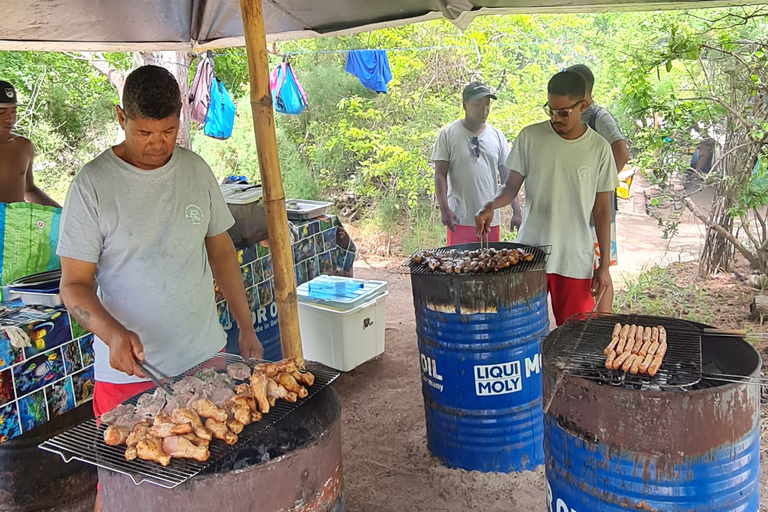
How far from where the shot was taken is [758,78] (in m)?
6.40

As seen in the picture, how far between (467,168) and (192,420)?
435 centimetres

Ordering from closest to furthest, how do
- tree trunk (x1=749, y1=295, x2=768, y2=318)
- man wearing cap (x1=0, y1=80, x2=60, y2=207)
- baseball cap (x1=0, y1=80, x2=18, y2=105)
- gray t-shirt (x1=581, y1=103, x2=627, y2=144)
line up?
1. baseball cap (x1=0, y1=80, x2=18, y2=105)
2. man wearing cap (x1=0, y1=80, x2=60, y2=207)
3. gray t-shirt (x1=581, y1=103, x2=627, y2=144)
4. tree trunk (x1=749, y1=295, x2=768, y2=318)

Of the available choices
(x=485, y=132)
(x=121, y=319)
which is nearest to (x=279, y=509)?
(x=121, y=319)

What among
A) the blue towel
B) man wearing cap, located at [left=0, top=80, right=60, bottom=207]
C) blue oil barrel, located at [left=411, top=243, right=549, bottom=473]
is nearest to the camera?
blue oil barrel, located at [left=411, top=243, right=549, bottom=473]

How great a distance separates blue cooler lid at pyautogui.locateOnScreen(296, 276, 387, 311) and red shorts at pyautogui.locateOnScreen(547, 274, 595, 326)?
1.74 meters

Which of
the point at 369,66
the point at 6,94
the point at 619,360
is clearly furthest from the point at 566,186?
the point at 369,66

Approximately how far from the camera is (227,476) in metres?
2.00

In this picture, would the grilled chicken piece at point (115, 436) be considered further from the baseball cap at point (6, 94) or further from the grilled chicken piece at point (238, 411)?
the baseball cap at point (6, 94)

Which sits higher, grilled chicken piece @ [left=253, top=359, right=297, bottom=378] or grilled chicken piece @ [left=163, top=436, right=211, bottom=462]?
grilled chicken piece @ [left=253, top=359, right=297, bottom=378]

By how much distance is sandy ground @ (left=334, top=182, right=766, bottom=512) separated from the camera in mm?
3807

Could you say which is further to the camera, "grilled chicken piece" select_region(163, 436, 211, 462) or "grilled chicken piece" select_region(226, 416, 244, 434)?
"grilled chicken piece" select_region(226, 416, 244, 434)

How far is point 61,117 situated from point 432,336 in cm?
1357

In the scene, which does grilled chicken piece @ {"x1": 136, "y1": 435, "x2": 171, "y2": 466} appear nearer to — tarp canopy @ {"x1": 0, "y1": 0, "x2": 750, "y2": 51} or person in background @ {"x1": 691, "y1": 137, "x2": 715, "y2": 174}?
tarp canopy @ {"x1": 0, "y1": 0, "x2": 750, "y2": 51}

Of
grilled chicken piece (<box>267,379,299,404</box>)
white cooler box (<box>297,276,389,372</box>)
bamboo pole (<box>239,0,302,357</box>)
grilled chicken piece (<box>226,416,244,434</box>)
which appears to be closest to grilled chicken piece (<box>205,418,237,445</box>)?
grilled chicken piece (<box>226,416,244,434</box>)
